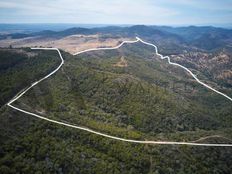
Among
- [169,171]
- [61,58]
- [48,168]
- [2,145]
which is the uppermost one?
[61,58]

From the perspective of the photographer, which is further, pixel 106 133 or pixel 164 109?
pixel 164 109

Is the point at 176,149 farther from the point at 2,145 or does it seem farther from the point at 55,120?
the point at 2,145

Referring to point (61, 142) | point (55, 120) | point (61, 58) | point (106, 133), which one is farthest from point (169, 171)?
point (61, 58)

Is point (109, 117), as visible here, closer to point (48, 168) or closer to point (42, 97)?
point (42, 97)

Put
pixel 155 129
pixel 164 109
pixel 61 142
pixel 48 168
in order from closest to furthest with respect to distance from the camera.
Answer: pixel 48 168 < pixel 61 142 < pixel 155 129 < pixel 164 109

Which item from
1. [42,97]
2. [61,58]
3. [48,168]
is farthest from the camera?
[61,58]

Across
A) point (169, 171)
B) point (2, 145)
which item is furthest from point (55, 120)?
point (169, 171)

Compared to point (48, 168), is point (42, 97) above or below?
above
